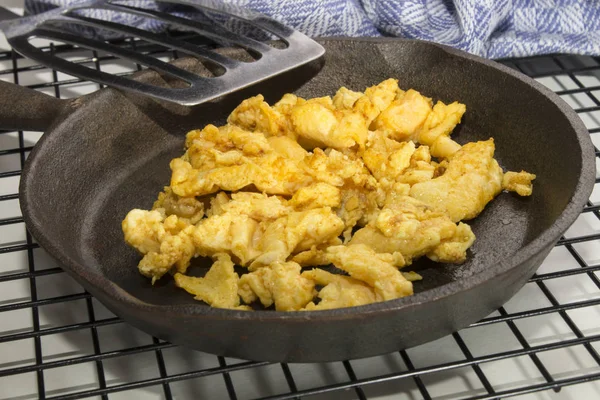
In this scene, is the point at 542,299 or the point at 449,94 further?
the point at 449,94

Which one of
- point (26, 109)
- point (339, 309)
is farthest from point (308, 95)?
point (339, 309)

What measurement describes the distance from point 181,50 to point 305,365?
25.7 inches

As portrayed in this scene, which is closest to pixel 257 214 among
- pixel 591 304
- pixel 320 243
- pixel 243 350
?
pixel 320 243

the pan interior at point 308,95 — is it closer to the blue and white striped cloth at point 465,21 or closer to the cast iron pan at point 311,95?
the cast iron pan at point 311,95

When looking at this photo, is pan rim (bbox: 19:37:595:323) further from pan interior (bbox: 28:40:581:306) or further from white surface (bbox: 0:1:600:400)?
white surface (bbox: 0:1:600:400)

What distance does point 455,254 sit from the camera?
1.28 metres

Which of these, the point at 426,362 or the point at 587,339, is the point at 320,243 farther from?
the point at 587,339

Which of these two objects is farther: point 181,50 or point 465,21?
point 465,21

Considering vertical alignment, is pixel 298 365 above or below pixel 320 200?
below

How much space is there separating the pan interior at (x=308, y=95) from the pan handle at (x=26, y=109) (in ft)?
0.13

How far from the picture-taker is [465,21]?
6.17 feet

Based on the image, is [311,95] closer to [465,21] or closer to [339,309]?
[465,21]

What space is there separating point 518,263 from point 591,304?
248 millimetres

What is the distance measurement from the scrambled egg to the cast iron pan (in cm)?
Result: 6
